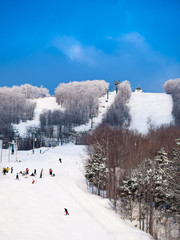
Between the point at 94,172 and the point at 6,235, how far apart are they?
1483cm

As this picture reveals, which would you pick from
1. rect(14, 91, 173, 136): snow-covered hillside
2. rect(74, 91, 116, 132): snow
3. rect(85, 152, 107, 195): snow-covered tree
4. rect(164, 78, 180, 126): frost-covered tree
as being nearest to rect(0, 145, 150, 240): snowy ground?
rect(85, 152, 107, 195): snow-covered tree

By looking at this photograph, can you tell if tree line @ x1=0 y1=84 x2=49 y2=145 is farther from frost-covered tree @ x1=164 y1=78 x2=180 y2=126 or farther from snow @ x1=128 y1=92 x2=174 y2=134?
frost-covered tree @ x1=164 y1=78 x2=180 y2=126

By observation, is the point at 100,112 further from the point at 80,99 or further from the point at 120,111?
the point at 80,99

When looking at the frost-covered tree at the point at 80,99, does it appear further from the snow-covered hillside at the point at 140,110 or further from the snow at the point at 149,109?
the snow at the point at 149,109

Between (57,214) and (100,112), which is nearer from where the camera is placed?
(57,214)

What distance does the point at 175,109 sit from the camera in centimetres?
8012

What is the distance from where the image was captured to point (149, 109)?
281ft

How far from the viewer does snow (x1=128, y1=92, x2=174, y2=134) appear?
74.3 metres

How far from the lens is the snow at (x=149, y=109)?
244 ft

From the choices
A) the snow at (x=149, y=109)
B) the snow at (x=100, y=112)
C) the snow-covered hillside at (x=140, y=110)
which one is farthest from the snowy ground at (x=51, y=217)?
the snow at (x=100, y=112)

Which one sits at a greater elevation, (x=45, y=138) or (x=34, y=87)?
(x=34, y=87)

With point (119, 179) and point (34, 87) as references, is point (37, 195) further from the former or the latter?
point (34, 87)

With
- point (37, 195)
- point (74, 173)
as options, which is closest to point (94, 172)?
point (74, 173)

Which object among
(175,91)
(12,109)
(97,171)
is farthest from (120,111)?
(97,171)
